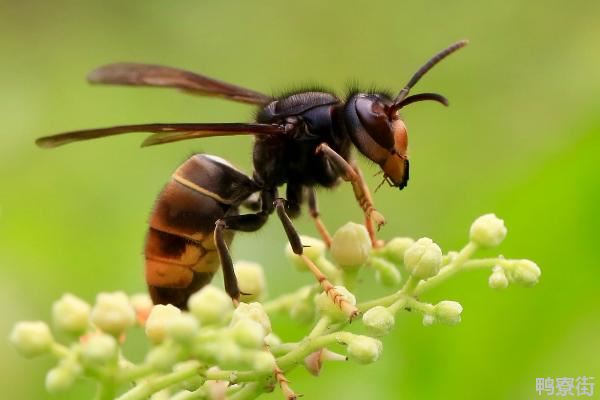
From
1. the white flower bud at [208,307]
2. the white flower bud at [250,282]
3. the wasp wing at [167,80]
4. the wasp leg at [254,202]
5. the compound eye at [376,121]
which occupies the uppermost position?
the wasp wing at [167,80]

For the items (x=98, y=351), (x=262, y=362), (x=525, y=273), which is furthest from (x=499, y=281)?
(x=98, y=351)

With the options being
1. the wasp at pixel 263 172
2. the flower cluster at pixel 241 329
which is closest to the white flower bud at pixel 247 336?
the flower cluster at pixel 241 329

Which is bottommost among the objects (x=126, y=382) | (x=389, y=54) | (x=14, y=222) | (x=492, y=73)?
(x=126, y=382)

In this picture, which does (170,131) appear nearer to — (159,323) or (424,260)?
(159,323)

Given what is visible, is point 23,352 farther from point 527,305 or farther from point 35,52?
point 35,52

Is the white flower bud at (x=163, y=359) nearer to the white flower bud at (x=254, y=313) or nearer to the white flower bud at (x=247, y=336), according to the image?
the white flower bud at (x=247, y=336)

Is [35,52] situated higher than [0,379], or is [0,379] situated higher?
[35,52]

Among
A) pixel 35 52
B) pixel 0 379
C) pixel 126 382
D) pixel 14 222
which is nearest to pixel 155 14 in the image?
pixel 35 52

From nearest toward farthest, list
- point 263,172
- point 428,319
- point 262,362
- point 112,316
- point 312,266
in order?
point 262,362, point 112,316, point 428,319, point 312,266, point 263,172
